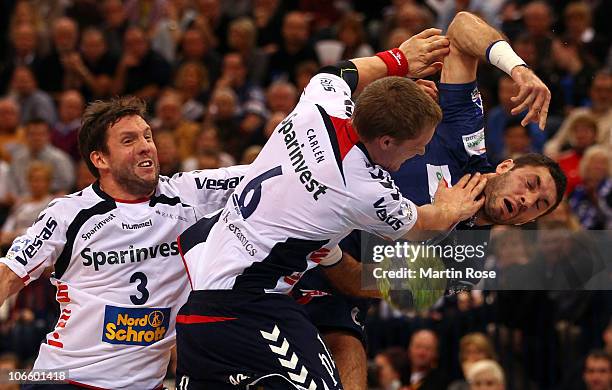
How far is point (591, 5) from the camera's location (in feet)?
48.2

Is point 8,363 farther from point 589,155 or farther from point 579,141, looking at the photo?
point 579,141

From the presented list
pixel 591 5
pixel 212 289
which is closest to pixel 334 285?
pixel 212 289

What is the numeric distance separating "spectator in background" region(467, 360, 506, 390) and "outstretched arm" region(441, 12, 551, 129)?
3.23 m

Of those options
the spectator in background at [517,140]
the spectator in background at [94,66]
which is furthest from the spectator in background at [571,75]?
the spectator in background at [94,66]

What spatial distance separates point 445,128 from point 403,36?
571cm

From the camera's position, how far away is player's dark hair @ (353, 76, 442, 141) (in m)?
6.05

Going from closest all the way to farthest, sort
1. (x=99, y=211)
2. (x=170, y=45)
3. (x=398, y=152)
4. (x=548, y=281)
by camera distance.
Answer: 1. (x=398, y=152)
2. (x=99, y=211)
3. (x=548, y=281)
4. (x=170, y=45)

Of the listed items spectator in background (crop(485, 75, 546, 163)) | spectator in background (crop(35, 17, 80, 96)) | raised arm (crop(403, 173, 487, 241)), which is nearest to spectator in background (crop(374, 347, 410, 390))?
spectator in background (crop(485, 75, 546, 163))

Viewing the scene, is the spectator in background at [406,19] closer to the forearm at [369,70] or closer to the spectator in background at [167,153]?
the spectator in background at [167,153]

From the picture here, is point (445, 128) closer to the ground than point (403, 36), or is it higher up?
closer to the ground

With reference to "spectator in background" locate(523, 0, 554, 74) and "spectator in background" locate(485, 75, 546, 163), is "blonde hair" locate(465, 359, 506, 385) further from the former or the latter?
"spectator in background" locate(523, 0, 554, 74)

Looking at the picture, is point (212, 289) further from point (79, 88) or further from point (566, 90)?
point (79, 88)

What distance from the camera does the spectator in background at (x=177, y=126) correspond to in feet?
44.8

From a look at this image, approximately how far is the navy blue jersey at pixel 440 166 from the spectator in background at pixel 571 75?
18.5ft
